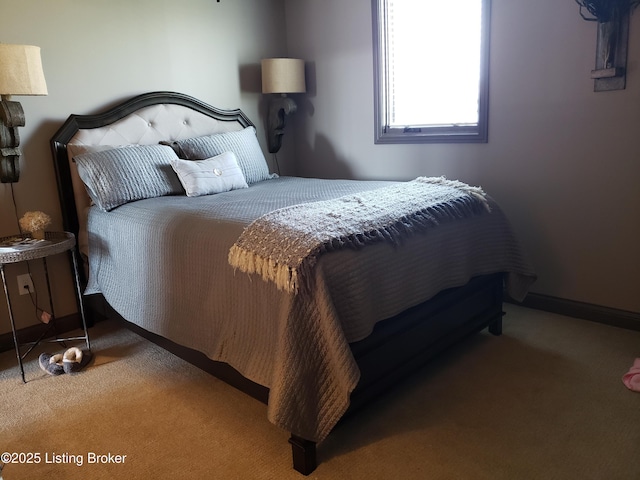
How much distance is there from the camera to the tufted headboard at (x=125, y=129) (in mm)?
2709

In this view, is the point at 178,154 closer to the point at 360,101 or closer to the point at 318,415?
the point at 360,101

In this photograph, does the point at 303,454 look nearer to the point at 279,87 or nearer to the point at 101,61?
the point at 101,61

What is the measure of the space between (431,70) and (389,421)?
2.22m

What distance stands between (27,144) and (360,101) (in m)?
2.07

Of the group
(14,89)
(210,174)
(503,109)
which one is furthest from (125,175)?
(503,109)

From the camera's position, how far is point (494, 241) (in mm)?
2385

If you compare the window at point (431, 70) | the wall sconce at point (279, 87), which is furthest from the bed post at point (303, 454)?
the wall sconce at point (279, 87)

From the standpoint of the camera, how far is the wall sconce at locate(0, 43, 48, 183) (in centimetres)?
223

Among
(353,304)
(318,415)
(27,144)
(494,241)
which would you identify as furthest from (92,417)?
(494,241)

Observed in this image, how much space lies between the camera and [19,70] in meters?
2.26

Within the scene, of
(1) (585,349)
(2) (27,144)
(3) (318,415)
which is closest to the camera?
(3) (318,415)

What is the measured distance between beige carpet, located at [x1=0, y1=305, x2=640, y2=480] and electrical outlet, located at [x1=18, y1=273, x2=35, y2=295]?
411mm

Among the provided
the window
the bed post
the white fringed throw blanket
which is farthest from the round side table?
the window

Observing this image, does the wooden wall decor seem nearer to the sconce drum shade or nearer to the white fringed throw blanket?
Result: the white fringed throw blanket
